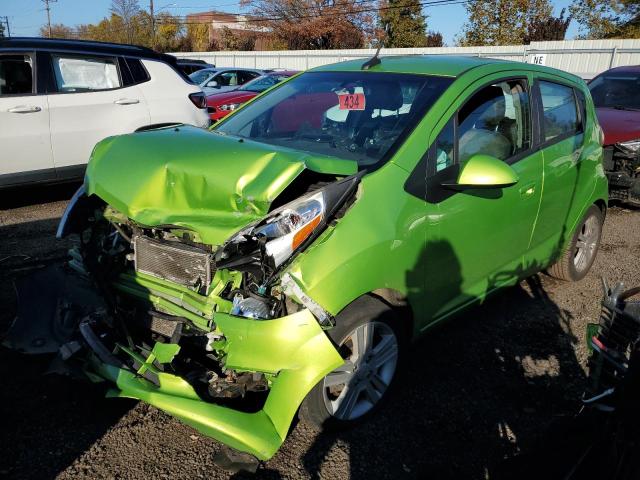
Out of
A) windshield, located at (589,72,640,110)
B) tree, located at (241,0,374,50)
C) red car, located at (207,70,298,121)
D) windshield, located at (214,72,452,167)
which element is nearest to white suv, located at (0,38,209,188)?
windshield, located at (214,72,452,167)

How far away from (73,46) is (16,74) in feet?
2.36

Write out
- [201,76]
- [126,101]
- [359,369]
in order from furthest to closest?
1. [201,76]
2. [126,101]
3. [359,369]

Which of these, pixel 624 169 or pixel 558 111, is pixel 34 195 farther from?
pixel 624 169

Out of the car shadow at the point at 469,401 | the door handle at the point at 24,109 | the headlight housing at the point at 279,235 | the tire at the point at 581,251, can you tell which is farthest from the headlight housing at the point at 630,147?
the door handle at the point at 24,109

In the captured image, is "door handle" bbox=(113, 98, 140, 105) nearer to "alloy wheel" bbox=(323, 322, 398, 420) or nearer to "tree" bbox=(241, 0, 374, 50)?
"alloy wheel" bbox=(323, 322, 398, 420)

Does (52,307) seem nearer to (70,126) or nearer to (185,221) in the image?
(185,221)

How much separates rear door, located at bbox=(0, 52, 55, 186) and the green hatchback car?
3.37 meters

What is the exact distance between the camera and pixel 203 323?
254 centimetres

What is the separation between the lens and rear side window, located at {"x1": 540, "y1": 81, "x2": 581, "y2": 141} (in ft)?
12.6

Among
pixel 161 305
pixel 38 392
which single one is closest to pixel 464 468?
pixel 161 305

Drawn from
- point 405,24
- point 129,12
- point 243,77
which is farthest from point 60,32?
point 243,77

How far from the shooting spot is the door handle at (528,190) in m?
3.47

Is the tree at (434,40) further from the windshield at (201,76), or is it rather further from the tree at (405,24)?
the windshield at (201,76)

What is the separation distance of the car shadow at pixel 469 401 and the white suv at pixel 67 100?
157 inches
